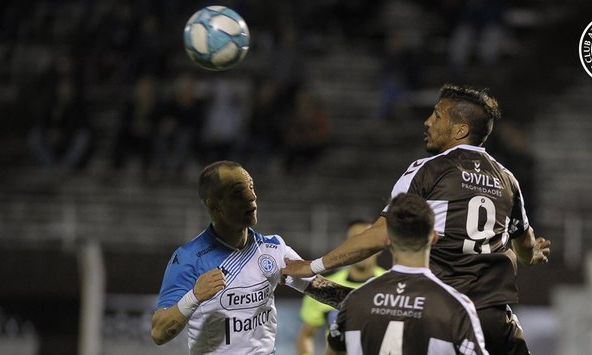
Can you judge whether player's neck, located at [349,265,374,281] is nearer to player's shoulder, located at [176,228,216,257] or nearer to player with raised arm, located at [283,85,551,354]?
player with raised arm, located at [283,85,551,354]

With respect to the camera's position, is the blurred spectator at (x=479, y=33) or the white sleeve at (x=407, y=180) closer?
the white sleeve at (x=407, y=180)

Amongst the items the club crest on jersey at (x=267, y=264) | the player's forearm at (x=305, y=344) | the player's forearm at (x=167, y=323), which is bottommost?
the player's forearm at (x=305, y=344)

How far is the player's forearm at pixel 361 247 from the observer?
5801mm

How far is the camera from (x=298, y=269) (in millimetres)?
5988

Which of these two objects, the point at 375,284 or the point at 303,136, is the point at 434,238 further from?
the point at 303,136

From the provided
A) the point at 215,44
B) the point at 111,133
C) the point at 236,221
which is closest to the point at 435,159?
the point at 236,221

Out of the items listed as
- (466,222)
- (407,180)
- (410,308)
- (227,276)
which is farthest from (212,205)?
(410,308)

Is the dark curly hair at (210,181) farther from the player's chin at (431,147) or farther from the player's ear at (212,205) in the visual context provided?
the player's chin at (431,147)

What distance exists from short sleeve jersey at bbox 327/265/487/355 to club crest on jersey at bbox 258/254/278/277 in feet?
3.31

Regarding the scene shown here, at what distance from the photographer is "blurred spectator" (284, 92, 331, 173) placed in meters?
14.8

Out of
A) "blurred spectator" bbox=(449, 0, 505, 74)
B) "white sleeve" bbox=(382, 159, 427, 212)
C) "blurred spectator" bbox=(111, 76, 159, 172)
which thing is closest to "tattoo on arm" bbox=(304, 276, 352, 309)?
"white sleeve" bbox=(382, 159, 427, 212)

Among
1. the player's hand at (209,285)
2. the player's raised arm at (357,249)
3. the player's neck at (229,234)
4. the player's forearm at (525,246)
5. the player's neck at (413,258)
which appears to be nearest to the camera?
the player's neck at (413,258)

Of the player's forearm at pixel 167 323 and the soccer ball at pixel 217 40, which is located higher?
the soccer ball at pixel 217 40

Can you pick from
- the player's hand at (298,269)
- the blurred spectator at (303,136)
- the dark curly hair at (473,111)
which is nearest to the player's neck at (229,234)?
the player's hand at (298,269)
